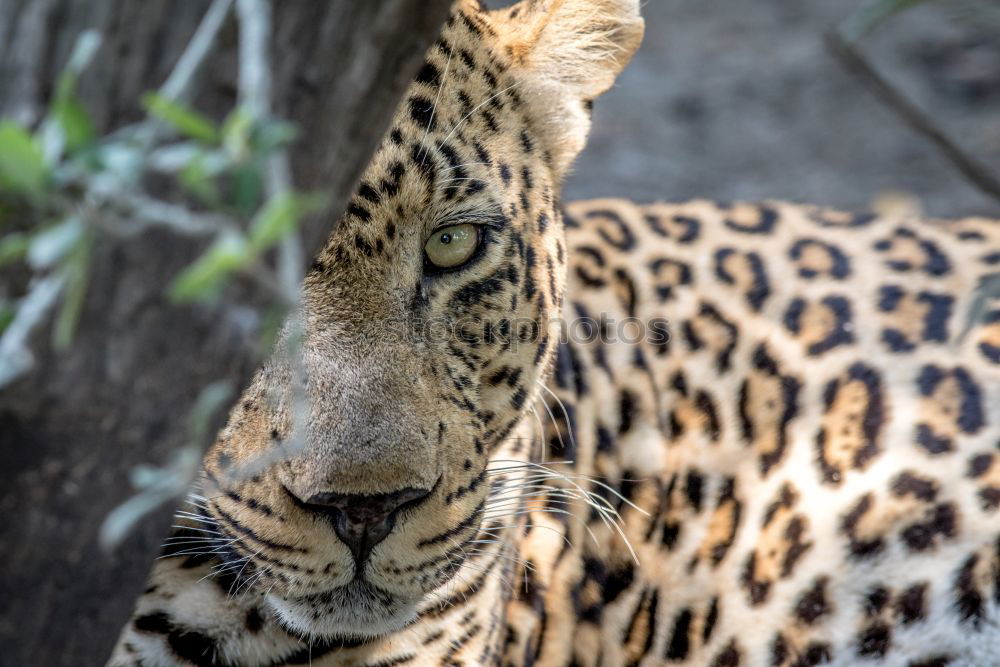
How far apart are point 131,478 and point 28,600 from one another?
0.31 metres

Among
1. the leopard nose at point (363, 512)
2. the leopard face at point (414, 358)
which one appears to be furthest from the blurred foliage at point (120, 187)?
the leopard nose at point (363, 512)

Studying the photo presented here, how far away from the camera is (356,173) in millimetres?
2123

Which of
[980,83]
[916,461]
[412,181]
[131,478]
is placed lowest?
[131,478]

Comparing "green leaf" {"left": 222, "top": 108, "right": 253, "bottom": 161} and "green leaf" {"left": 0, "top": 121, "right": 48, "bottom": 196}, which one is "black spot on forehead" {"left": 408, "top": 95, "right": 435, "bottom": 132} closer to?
"green leaf" {"left": 222, "top": 108, "right": 253, "bottom": 161}

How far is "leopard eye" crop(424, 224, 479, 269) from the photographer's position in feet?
11.2

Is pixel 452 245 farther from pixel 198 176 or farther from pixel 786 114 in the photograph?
pixel 786 114

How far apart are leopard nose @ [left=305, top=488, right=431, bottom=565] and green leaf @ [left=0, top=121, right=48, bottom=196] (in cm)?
146

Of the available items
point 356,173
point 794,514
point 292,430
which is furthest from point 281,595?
point 794,514

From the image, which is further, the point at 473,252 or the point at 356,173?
the point at 473,252

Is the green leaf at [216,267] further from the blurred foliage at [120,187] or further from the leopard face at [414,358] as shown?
the leopard face at [414,358]

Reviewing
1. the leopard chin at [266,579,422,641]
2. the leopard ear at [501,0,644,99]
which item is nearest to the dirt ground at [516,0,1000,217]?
the leopard ear at [501,0,644,99]

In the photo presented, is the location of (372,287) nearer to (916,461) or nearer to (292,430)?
(292,430)

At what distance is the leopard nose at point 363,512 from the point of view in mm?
2955

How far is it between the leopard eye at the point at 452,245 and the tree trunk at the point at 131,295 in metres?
1.23
